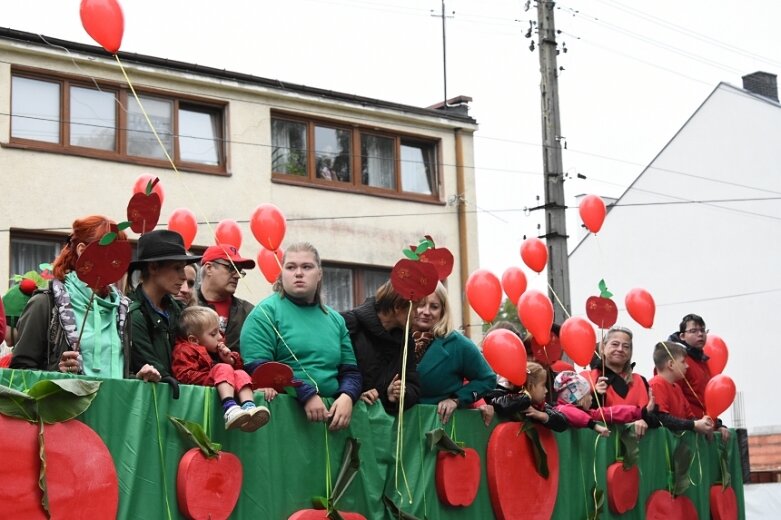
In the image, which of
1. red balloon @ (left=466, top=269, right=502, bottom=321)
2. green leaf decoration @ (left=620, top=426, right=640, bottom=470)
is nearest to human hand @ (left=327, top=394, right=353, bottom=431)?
green leaf decoration @ (left=620, top=426, right=640, bottom=470)

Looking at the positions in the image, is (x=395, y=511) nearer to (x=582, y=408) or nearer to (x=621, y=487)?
(x=582, y=408)

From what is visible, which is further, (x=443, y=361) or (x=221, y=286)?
(x=221, y=286)

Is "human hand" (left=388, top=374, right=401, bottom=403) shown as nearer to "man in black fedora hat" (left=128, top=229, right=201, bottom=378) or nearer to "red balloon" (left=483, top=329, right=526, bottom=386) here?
"red balloon" (left=483, top=329, right=526, bottom=386)

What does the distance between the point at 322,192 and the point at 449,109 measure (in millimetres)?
3866

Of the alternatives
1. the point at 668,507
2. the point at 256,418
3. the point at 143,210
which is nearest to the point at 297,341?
the point at 256,418

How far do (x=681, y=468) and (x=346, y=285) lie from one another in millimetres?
10321

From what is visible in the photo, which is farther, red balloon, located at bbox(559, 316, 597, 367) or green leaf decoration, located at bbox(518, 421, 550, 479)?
red balloon, located at bbox(559, 316, 597, 367)

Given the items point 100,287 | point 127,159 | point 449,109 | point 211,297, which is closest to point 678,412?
point 211,297

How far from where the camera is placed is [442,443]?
6648mm

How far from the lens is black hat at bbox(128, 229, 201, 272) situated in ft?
18.7

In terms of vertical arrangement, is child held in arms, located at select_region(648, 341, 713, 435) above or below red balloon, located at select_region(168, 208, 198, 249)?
below

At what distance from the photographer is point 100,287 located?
17.0ft

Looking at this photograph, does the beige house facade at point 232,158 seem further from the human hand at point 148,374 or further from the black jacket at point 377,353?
the human hand at point 148,374

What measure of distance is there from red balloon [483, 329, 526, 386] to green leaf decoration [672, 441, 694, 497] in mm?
2272
